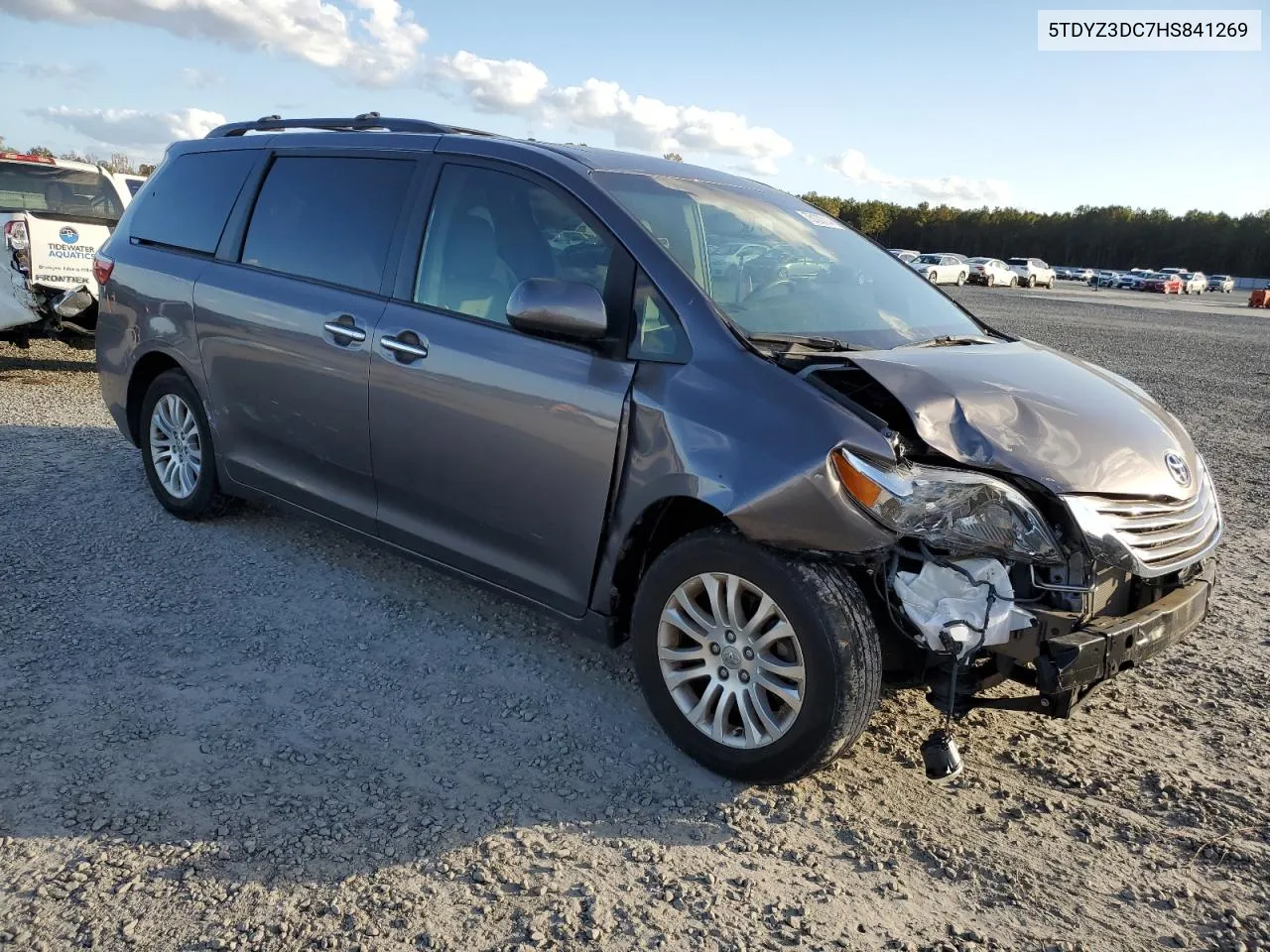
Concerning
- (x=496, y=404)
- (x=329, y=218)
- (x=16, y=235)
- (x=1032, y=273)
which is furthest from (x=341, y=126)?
(x=1032, y=273)

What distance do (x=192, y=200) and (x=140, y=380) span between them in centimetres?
105

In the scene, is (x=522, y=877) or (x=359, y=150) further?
(x=359, y=150)

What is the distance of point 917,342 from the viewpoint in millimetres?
3811

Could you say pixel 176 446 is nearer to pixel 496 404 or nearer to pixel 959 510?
pixel 496 404

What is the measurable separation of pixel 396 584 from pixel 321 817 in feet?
6.13

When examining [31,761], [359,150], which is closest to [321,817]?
[31,761]

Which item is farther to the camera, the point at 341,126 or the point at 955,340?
the point at 341,126

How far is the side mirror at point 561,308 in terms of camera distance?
131 inches

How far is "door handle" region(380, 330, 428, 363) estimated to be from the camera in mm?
3879

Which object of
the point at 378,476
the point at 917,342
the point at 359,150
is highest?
the point at 359,150

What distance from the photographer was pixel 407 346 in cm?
393

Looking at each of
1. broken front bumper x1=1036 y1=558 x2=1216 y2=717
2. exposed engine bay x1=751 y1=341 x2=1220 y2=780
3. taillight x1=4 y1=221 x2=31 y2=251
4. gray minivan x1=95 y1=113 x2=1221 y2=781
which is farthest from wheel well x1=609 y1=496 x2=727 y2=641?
taillight x1=4 y1=221 x2=31 y2=251

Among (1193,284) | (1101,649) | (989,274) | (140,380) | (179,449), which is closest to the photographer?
(1101,649)

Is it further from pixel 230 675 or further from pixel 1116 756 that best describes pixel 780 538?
pixel 230 675
